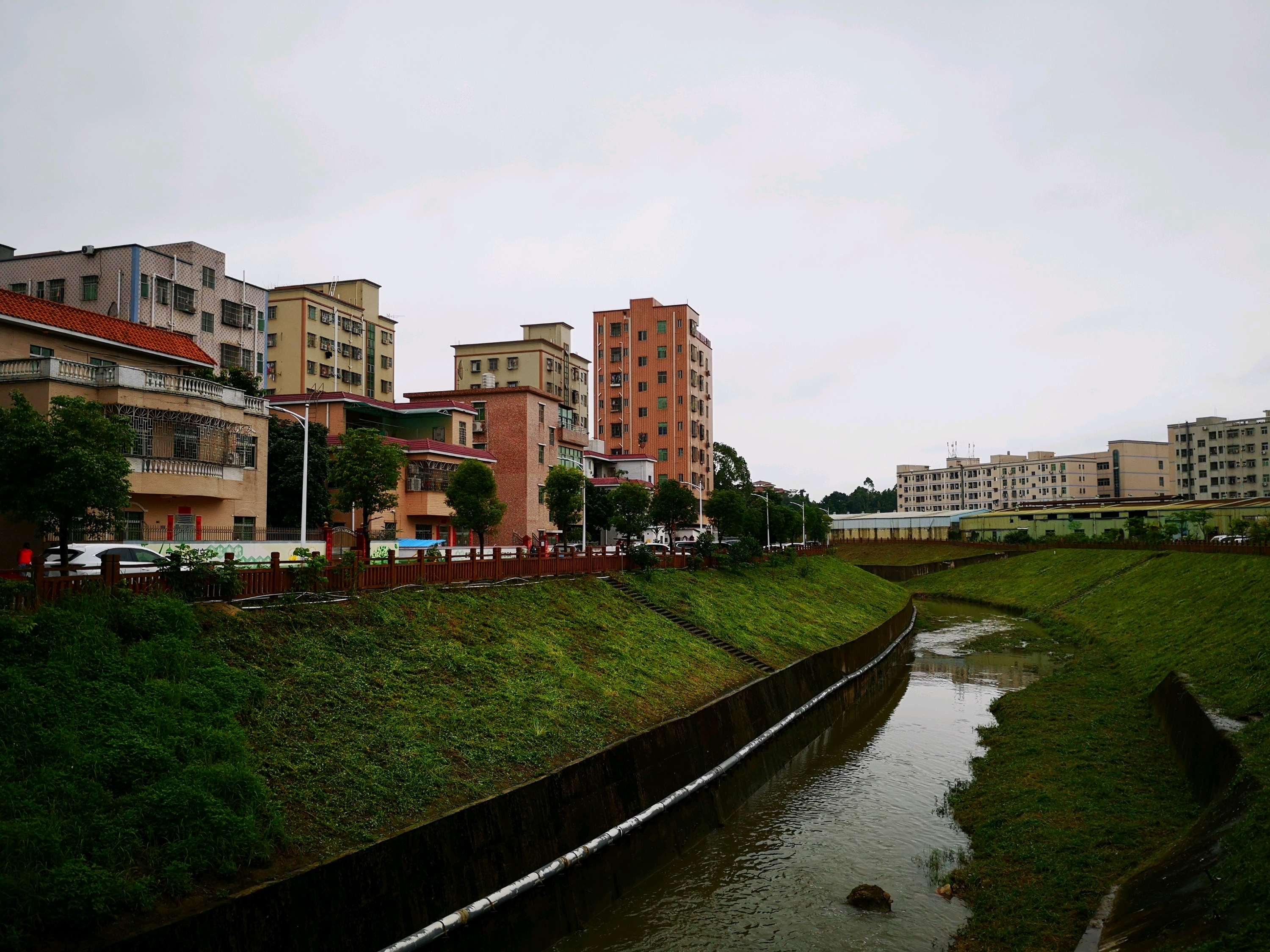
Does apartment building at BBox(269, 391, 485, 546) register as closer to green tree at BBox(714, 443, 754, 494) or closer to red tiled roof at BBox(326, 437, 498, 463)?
red tiled roof at BBox(326, 437, 498, 463)

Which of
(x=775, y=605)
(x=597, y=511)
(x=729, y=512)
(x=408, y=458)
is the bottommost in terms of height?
(x=775, y=605)

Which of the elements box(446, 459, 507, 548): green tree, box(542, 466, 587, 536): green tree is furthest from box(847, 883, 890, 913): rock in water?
box(542, 466, 587, 536): green tree

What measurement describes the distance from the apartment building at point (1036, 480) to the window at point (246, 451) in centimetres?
11324

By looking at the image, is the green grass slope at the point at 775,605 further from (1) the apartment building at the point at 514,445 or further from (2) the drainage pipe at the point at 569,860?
(1) the apartment building at the point at 514,445

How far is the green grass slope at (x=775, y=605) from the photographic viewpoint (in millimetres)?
34719

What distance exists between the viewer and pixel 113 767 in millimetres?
12258

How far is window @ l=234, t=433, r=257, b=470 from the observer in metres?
37.0

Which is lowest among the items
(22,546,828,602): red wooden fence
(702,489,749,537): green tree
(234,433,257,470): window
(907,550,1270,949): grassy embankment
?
(907,550,1270,949): grassy embankment

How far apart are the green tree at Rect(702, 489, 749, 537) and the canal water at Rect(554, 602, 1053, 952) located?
2832cm

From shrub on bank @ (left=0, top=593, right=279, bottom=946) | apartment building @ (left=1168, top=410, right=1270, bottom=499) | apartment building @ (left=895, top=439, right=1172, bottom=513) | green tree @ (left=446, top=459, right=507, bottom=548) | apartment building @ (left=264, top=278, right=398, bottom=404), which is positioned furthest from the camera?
apartment building @ (left=895, top=439, right=1172, bottom=513)

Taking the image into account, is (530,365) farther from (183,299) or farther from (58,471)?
(58,471)

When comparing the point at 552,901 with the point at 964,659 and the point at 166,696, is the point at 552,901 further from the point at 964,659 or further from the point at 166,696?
the point at 964,659

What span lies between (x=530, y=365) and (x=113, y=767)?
7039 centimetres

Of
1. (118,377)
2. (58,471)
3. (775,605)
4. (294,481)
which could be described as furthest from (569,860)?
(294,481)
